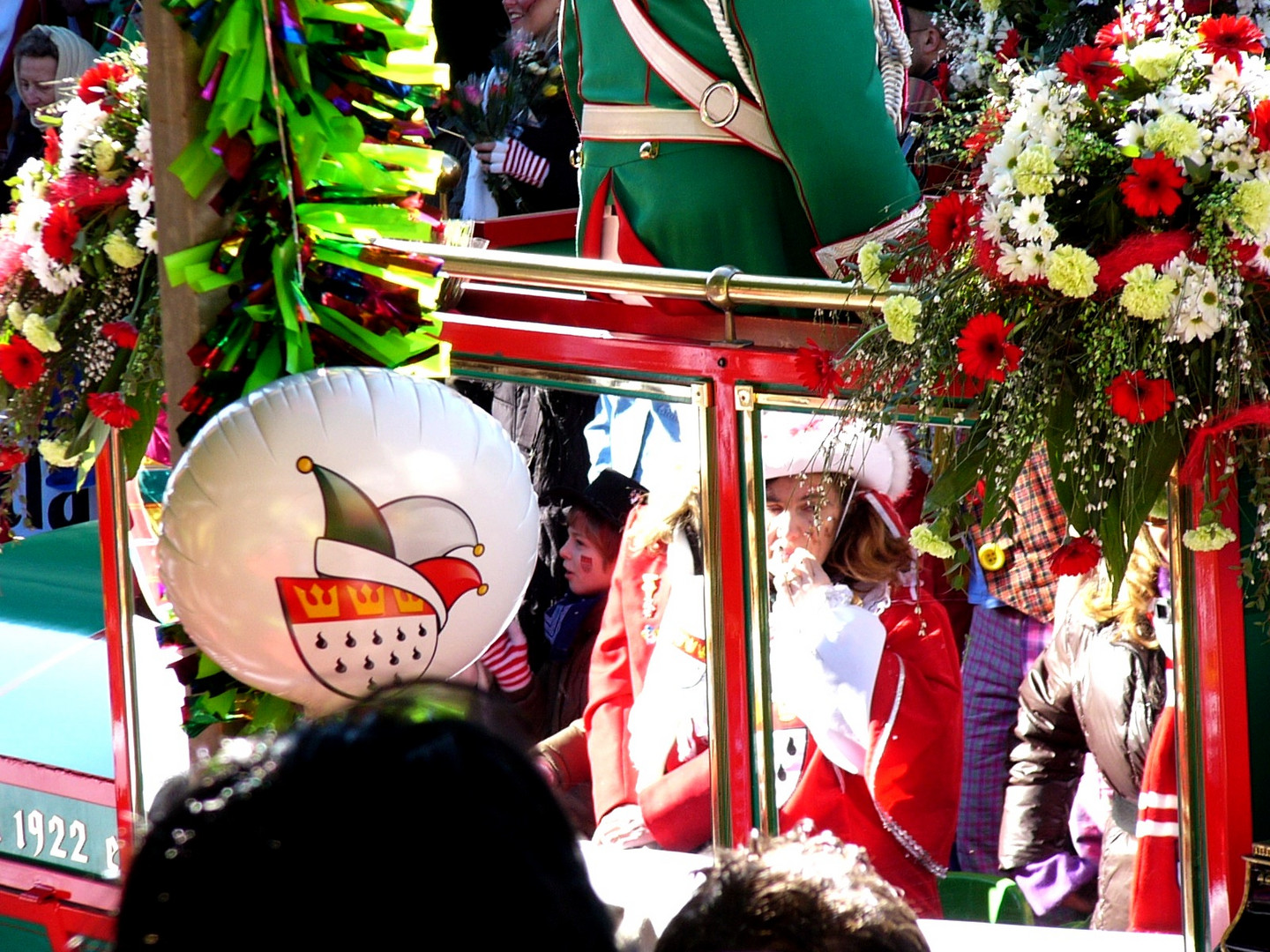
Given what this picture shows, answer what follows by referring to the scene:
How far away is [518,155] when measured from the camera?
589 centimetres

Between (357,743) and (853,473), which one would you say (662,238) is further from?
(357,743)

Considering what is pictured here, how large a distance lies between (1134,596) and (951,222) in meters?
0.60

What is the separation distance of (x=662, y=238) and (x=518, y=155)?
3.07 metres

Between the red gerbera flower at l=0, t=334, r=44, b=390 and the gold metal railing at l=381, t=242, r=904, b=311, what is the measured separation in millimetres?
806

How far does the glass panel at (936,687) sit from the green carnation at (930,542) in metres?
0.03

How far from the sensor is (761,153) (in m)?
2.84

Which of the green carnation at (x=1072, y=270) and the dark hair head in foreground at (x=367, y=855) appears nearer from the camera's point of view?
the dark hair head in foreground at (x=367, y=855)

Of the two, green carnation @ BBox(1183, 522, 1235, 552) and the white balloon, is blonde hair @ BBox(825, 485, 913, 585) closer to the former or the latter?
green carnation @ BBox(1183, 522, 1235, 552)

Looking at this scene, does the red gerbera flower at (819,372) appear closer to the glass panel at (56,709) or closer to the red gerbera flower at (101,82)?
the red gerbera flower at (101,82)

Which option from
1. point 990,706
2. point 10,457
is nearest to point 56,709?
point 10,457

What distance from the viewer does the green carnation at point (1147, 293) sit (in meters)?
2.02

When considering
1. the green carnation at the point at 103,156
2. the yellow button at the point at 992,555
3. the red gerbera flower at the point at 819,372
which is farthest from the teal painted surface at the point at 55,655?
the yellow button at the point at 992,555

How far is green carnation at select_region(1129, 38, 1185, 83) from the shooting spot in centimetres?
211

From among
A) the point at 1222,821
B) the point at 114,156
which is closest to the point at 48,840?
the point at 114,156
